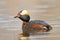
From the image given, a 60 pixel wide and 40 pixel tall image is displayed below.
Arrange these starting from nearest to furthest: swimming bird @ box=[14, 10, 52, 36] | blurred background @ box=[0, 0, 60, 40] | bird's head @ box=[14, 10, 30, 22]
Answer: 1. blurred background @ box=[0, 0, 60, 40]
2. swimming bird @ box=[14, 10, 52, 36]
3. bird's head @ box=[14, 10, 30, 22]

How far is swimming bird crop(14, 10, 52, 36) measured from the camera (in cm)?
1023

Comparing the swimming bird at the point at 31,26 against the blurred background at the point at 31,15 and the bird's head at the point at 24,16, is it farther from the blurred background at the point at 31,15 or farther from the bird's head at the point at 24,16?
the blurred background at the point at 31,15

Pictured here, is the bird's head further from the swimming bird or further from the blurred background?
the blurred background

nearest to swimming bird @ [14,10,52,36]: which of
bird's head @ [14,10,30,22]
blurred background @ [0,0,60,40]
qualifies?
bird's head @ [14,10,30,22]

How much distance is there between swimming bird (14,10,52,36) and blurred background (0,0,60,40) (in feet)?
0.48

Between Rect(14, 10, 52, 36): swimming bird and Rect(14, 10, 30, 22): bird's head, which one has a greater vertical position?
Rect(14, 10, 30, 22): bird's head

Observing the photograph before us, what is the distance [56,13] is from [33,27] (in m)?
2.18

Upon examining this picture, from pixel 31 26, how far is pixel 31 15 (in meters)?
1.64

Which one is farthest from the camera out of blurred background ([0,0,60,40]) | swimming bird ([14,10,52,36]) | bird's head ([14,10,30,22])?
bird's head ([14,10,30,22])

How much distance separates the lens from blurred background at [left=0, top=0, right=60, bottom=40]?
988 cm

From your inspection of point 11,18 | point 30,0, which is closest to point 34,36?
point 11,18

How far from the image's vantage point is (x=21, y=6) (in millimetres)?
13938

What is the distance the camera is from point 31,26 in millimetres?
10461

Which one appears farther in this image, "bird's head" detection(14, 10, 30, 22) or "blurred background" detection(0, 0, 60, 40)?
"bird's head" detection(14, 10, 30, 22)
